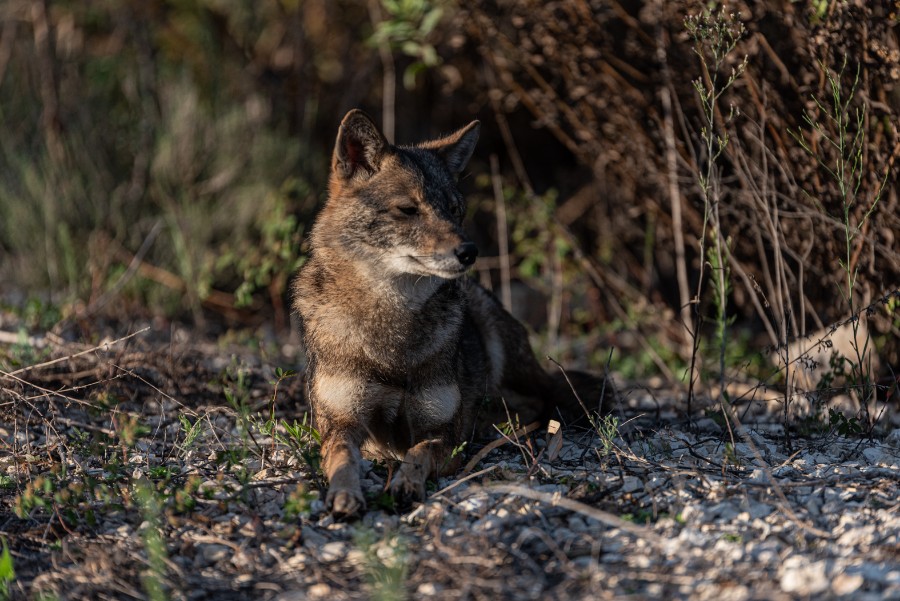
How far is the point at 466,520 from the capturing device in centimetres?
391

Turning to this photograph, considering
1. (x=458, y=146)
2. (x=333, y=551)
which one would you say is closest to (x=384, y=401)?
(x=333, y=551)

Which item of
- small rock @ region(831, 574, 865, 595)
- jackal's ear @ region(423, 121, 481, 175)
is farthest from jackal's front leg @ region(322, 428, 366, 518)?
small rock @ region(831, 574, 865, 595)

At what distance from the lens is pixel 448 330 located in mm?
4832

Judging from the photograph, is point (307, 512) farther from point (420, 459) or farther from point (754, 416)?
point (754, 416)

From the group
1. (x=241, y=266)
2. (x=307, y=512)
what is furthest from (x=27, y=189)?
(x=307, y=512)

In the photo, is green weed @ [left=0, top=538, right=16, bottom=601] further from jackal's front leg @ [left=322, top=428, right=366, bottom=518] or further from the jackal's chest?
the jackal's chest

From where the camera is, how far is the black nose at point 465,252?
4449 mm

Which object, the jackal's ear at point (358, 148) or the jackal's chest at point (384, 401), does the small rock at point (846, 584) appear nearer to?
the jackal's chest at point (384, 401)

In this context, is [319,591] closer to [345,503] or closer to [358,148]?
[345,503]

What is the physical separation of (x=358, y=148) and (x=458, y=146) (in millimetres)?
643

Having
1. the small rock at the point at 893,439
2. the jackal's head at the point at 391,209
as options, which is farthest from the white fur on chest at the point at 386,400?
the small rock at the point at 893,439

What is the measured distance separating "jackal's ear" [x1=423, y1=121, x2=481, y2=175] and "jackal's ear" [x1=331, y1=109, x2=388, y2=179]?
0.47 metres

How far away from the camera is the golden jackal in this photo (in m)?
4.59

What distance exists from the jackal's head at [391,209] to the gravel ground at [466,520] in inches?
38.3
